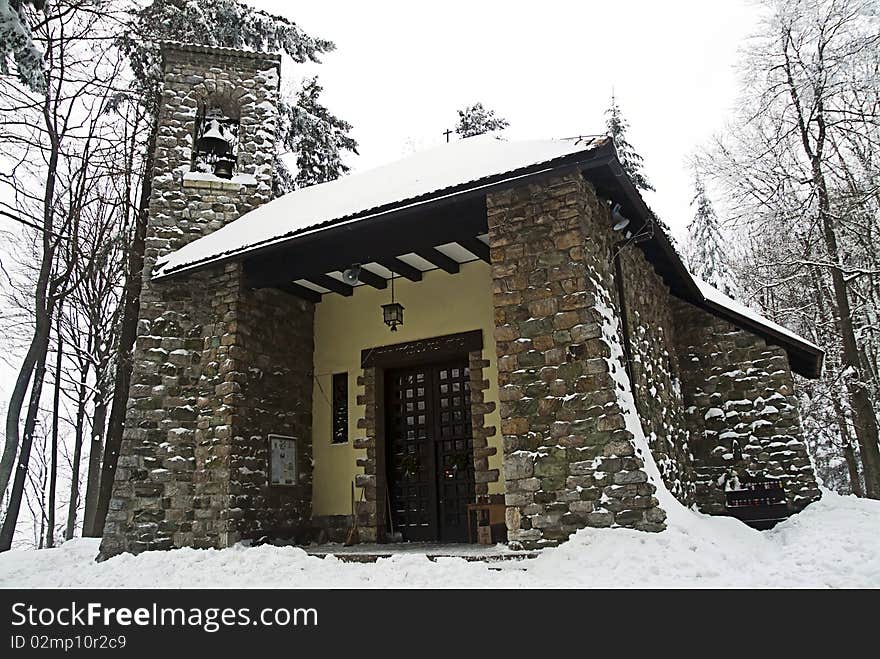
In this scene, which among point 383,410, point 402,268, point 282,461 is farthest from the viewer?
point 383,410

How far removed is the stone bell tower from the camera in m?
8.61

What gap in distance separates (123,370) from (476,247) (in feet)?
21.5

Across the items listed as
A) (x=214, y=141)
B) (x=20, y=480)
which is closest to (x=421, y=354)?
(x=214, y=141)

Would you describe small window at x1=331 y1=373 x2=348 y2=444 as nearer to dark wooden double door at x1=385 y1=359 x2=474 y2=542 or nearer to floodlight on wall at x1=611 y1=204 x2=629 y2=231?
dark wooden double door at x1=385 y1=359 x2=474 y2=542

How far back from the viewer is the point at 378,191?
336 inches

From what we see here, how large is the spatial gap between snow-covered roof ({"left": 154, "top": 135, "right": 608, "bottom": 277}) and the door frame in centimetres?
235

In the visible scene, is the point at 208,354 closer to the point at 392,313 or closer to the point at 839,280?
the point at 392,313

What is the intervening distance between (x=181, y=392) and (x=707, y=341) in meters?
7.92

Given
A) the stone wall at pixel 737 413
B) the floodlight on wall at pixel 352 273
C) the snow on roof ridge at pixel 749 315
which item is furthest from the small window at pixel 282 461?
the snow on roof ridge at pixel 749 315

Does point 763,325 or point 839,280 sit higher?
point 839,280

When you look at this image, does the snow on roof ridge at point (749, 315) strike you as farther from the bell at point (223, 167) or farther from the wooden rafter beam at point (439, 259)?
the bell at point (223, 167)
